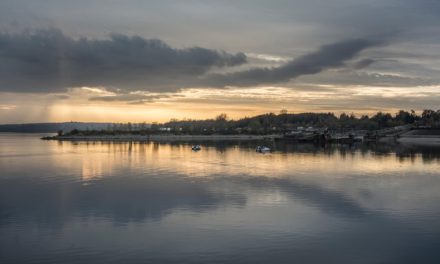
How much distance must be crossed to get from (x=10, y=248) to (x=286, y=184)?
73.4ft

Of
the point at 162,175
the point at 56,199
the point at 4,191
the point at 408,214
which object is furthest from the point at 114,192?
the point at 408,214

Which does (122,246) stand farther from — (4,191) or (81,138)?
(81,138)

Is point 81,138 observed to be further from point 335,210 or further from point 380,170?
point 335,210

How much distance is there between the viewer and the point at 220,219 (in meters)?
22.6

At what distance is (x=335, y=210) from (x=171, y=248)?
11.1 m

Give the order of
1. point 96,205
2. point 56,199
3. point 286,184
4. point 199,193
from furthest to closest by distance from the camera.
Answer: point 286,184, point 199,193, point 56,199, point 96,205

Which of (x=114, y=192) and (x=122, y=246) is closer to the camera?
(x=122, y=246)

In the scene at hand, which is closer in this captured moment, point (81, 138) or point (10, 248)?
point (10, 248)

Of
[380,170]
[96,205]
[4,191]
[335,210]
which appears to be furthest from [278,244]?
[380,170]

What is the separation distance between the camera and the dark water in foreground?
679 inches

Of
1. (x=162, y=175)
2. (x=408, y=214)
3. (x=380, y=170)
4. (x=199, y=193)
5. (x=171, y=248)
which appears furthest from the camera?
(x=380, y=170)

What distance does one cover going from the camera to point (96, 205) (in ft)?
87.0

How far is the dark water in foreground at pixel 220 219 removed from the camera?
56.6 ft

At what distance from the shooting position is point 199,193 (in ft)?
102
